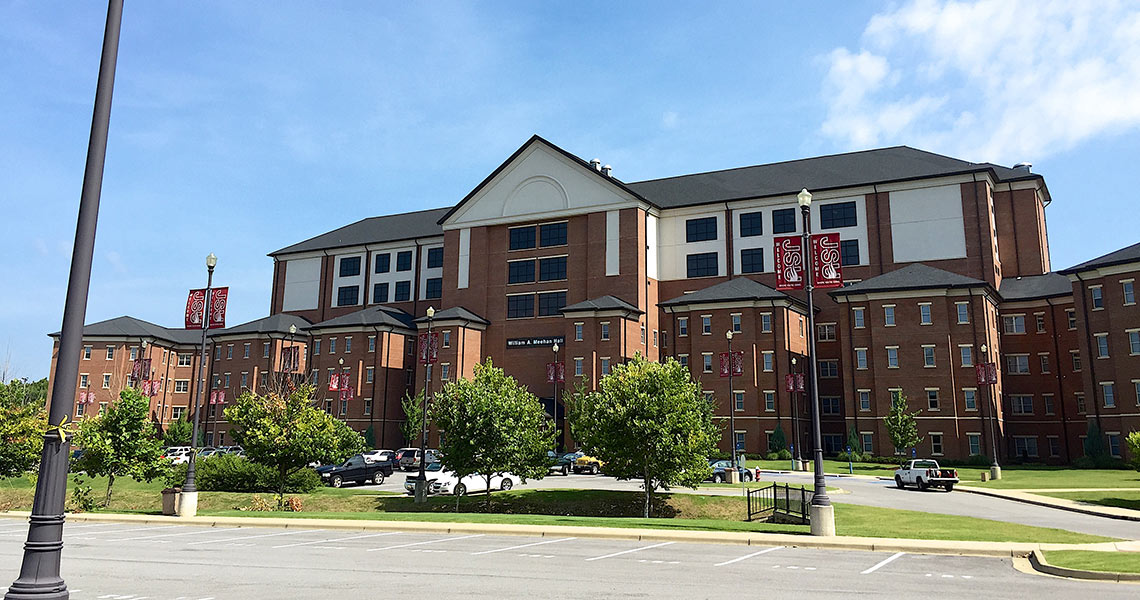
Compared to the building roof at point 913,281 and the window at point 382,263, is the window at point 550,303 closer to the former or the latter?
the window at point 382,263

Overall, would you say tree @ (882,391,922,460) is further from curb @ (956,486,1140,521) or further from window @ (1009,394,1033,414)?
curb @ (956,486,1140,521)

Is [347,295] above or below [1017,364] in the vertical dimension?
above

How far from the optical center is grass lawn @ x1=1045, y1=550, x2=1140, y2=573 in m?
13.9

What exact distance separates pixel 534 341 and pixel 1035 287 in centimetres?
4051

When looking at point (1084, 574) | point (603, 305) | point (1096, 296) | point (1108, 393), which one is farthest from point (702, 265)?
point (1084, 574)

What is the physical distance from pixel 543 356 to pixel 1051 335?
39860 millimetres

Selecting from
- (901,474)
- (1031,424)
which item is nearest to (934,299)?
(1031,424)

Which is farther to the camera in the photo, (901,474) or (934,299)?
(934,299)

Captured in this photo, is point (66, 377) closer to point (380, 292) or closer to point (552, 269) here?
point (552, 269)

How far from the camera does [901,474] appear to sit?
39.8m

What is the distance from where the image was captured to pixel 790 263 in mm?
22328

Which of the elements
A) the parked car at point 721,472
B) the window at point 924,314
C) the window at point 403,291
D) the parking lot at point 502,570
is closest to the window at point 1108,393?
the window at point 924,314

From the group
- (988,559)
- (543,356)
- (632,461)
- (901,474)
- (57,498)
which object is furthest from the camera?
(543,356)

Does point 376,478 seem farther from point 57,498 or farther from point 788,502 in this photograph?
point 57,498
